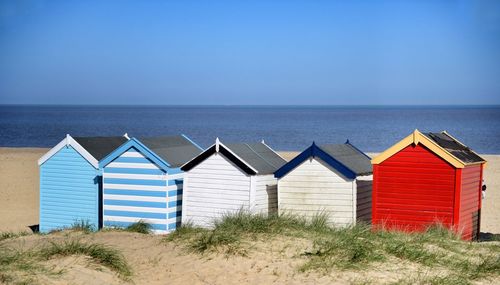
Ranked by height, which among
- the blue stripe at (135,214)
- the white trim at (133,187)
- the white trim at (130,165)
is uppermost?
the white trim at (130,165)

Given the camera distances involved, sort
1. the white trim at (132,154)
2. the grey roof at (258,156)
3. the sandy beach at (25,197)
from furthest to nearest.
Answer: the sandy beach at (25,197) < the white trim at (132,154) < the grey roof at (258,156)

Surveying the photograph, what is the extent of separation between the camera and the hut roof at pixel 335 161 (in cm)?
1260

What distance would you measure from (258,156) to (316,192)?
1.60 m

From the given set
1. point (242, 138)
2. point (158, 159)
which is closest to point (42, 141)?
point (242, 138)

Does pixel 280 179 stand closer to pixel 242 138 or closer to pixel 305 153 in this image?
pixel 305 153

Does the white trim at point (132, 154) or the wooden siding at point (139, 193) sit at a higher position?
the white trim at point (132, 154)

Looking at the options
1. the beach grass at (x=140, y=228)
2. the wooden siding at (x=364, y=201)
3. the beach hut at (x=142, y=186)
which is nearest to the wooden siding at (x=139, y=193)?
the beach hut at (x=142, y=186)

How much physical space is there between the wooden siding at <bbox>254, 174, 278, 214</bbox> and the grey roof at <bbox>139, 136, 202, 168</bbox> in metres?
1.70

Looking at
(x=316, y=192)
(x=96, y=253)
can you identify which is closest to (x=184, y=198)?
(x=316, y=192)

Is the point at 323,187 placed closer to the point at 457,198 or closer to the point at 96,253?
the point at 457,198

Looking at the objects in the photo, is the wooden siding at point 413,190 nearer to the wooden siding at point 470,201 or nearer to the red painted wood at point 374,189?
the red painted wood at point 374,189

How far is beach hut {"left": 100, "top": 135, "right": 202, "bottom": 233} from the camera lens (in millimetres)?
13523

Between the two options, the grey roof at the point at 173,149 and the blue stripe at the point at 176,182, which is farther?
the grey roof at the point at 173,149

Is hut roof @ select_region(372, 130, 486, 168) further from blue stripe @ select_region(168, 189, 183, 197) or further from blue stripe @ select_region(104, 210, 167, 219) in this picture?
blue stripe @ select_region(104, 210, 167, 219)
